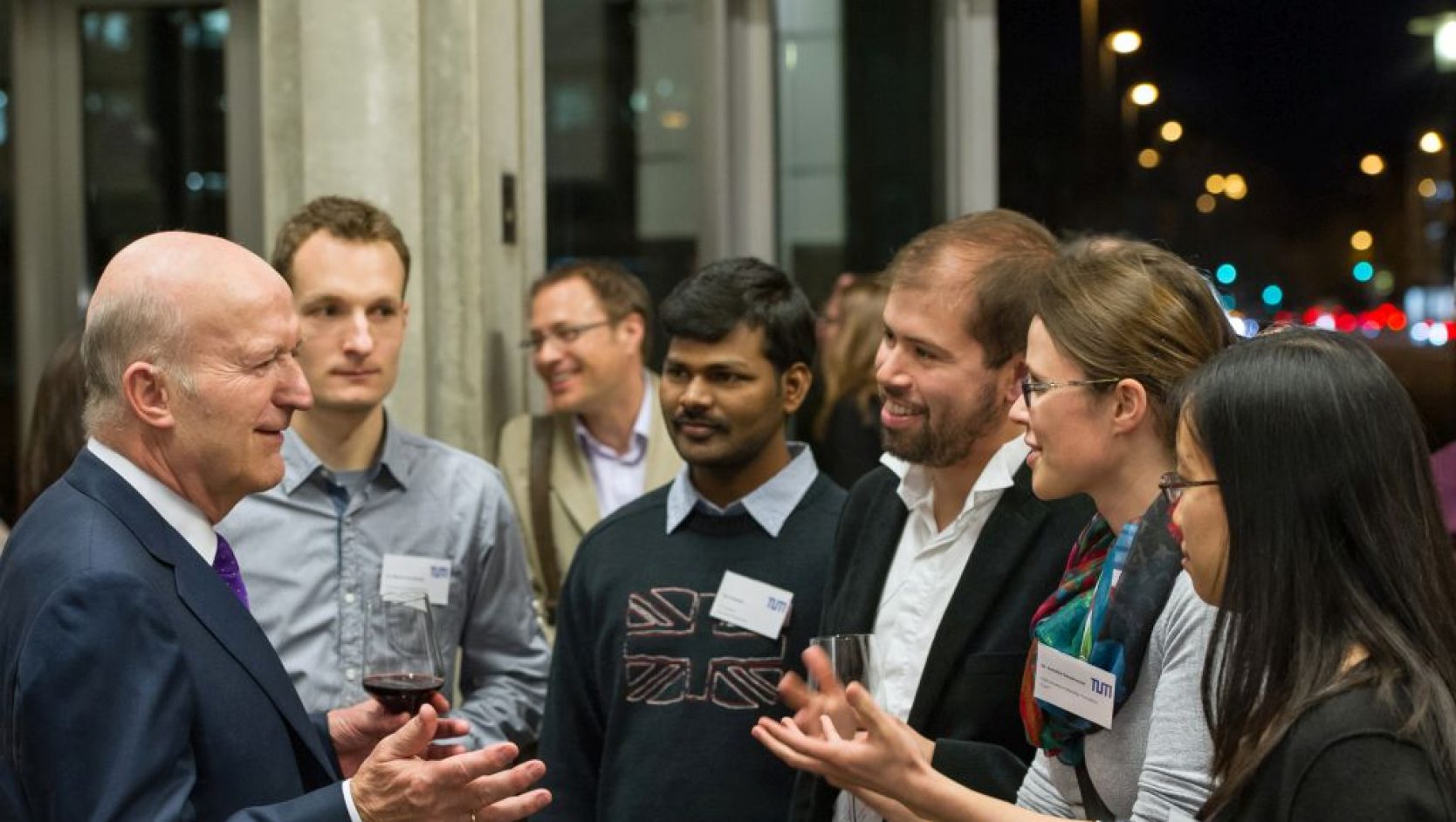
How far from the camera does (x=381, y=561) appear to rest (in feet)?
10.7

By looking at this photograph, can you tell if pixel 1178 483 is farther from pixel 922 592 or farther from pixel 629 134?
pixel 629 134

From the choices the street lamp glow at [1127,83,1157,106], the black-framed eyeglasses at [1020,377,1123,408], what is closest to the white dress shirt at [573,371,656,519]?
the street lamp glow at [1127,83,1157,106]

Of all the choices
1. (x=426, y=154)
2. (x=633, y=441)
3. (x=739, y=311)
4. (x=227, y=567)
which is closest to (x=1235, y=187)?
(x=633, y=441)

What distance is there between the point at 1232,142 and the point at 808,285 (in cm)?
136

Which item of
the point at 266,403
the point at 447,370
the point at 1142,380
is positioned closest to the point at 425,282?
the point at 447,370

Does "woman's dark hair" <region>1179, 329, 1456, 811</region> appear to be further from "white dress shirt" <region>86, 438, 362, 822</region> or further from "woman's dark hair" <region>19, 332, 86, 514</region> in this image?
"woman's dark hair" <region>19, 332, 86, 514</region>

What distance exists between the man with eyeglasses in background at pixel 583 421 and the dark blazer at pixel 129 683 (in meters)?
2.12

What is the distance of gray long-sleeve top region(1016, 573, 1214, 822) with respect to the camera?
1.89 meters

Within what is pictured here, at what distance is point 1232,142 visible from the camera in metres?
5.25

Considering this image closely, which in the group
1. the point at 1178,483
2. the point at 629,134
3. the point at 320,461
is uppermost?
the point at 629,134

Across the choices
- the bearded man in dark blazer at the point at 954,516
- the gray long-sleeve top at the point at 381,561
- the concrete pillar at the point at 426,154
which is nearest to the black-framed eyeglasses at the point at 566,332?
the concrete pillar at the point at 426,154

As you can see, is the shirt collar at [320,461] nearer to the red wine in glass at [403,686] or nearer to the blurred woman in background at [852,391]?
the red wine in glass at [403,686]

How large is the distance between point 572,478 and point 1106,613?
8.00ft

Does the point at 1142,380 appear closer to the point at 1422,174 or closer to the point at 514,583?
the point at 514,583
